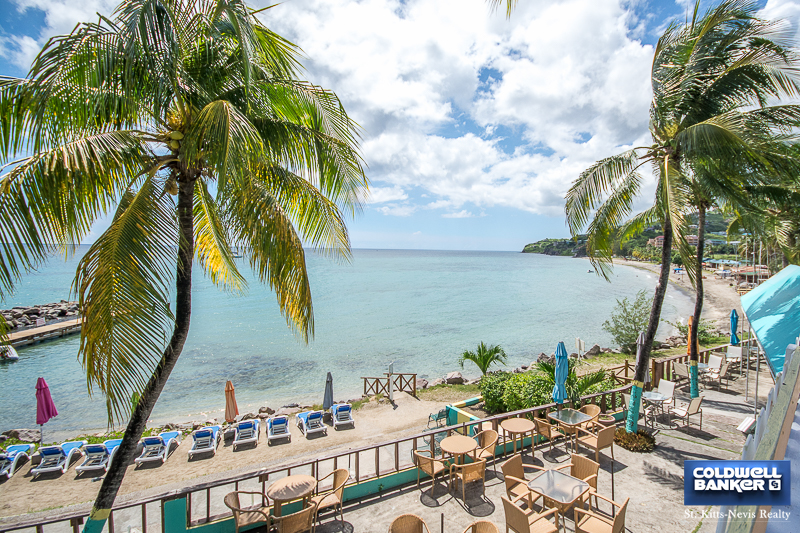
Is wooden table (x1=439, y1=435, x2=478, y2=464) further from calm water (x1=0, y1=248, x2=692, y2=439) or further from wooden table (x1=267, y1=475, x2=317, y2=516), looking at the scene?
calm water (x1=0, y1=248, x2=692, y2=439)

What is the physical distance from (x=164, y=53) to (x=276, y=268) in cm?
260

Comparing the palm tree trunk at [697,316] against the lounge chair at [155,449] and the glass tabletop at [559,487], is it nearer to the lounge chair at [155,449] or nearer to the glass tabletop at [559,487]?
the glass tabletop at [559,487]

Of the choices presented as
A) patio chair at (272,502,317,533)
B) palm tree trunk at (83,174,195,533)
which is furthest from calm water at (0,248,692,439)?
patio chair at (272,502,317,533)

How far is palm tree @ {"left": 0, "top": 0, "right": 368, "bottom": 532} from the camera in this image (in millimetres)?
3381

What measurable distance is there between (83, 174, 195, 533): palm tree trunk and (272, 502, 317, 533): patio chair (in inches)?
87.9

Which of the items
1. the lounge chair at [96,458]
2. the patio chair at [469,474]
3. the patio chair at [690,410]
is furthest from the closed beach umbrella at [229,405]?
the patio chair at [690,410]

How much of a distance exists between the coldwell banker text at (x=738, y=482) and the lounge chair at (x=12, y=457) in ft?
53.8

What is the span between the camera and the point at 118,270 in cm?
349

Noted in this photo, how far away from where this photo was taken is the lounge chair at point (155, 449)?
11.4 meters

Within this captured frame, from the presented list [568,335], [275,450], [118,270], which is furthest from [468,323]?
[118,270]

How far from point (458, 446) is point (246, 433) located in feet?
29.9

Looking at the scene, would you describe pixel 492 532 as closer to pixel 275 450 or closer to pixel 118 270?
pixel 118 270

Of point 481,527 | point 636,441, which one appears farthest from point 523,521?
point 636,441

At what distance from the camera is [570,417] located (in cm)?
811
